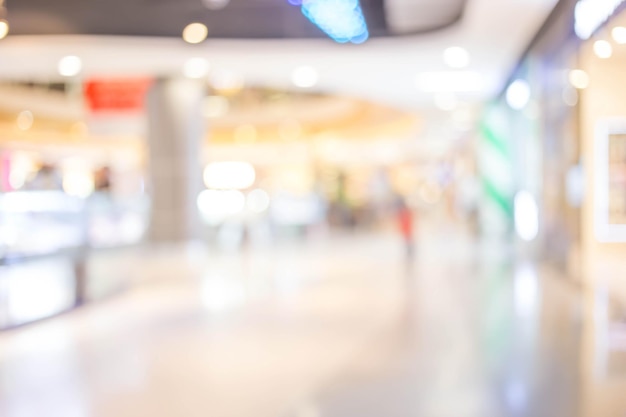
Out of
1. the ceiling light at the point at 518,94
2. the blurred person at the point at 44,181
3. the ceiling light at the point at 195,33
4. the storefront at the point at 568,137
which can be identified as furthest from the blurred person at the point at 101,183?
the ceiling light at the point at 518,94

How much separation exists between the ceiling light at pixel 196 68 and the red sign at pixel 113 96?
3.97 feet

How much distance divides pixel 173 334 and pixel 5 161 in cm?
632

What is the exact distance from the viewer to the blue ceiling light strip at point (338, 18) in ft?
33.9

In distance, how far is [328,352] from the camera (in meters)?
6.01

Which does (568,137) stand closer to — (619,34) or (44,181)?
(619,34)

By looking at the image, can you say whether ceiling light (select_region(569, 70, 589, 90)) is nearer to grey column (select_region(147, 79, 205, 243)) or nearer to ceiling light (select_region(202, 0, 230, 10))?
ceiling light (select_region(202, 0, 230, 10))

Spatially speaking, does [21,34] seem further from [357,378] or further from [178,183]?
[357,378]

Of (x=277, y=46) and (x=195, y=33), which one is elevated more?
(x=195, y=33)

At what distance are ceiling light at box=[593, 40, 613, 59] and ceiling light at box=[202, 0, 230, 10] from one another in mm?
6839

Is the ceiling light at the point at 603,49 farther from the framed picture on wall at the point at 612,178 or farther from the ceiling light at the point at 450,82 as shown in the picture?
the ceiling light at the point at 450,82

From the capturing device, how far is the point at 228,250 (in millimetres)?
19906

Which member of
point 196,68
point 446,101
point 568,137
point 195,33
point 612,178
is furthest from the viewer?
point 446,101

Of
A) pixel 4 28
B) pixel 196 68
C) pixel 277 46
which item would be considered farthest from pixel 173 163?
pixel 4 28

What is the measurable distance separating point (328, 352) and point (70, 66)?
1066 centimetres
